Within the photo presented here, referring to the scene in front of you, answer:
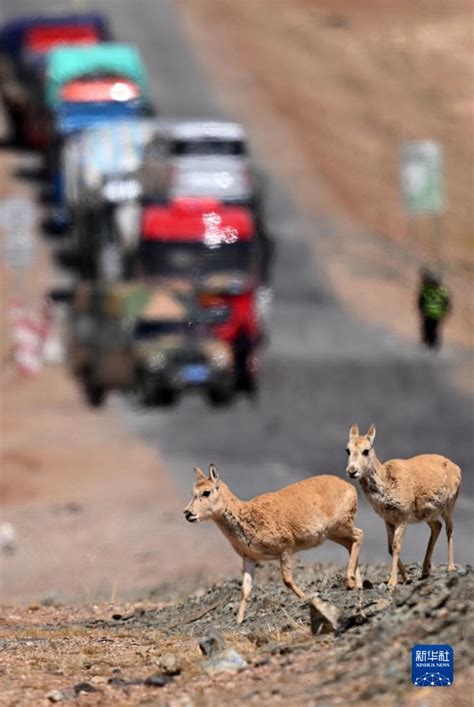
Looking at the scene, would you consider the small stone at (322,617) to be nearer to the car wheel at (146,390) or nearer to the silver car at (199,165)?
the car wheel at (146,390)

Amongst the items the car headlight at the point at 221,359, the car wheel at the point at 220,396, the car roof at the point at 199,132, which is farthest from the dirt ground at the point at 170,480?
the car roof at the point at 199,132

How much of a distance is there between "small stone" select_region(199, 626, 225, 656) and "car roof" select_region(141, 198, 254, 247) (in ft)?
93.2

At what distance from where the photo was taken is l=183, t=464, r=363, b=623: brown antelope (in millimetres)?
15875

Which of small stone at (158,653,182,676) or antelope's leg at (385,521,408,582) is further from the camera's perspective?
antelope's leg at (385,521,408,582)

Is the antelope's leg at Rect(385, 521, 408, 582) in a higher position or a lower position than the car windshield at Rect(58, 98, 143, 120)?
lower

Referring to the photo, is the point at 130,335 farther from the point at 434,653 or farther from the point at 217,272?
the point at 434,653

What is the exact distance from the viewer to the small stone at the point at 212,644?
49.6ft

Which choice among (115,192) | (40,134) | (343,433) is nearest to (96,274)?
(115,192)

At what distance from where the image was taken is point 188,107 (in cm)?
7025

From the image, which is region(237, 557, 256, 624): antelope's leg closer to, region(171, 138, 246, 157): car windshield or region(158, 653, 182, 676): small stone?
region(158, 653, 182, 676): small stone

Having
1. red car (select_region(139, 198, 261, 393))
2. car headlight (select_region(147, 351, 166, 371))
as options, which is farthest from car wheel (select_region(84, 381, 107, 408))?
red car (select_region(139, 198, 261, 393))

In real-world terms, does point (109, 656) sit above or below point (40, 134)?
below

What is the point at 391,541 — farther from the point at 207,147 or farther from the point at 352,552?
the point at 207,147

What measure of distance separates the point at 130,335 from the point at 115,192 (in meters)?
5.42
